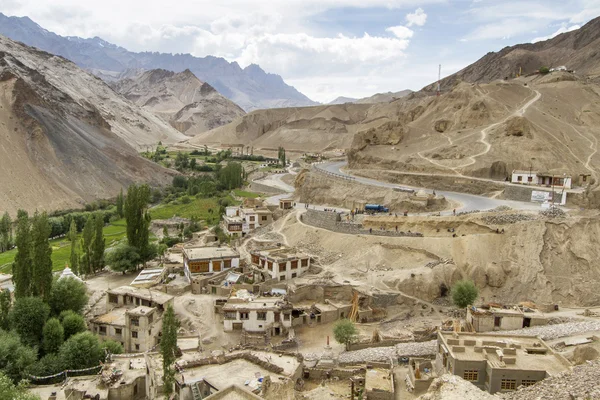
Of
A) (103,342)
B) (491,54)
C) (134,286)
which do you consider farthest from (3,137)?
(491,54)

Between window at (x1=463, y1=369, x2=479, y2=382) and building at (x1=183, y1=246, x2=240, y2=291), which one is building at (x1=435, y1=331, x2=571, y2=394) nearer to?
window at (x1=463, y1=369, x2=479, y2=382)

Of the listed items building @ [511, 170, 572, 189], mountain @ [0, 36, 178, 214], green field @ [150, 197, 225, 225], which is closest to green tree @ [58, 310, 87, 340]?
green field @ [150, 197, 225, 225]

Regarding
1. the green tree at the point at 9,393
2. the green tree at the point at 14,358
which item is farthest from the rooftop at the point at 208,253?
the green tree at the point at 9,393

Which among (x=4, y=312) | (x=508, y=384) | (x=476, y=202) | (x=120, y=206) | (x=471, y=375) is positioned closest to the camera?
(x=508, y=384)

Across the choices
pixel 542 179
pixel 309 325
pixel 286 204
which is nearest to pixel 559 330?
pixel 309 325

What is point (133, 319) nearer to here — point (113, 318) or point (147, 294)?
point (113, 318)
